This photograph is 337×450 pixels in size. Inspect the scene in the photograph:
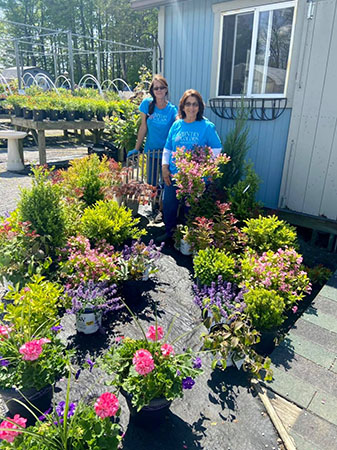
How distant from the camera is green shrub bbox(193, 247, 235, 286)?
9.41 feet

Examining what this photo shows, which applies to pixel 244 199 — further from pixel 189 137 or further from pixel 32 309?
pixel 32 309

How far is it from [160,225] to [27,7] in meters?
44.6

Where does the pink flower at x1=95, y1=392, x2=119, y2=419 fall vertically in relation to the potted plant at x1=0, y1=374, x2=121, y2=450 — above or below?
above

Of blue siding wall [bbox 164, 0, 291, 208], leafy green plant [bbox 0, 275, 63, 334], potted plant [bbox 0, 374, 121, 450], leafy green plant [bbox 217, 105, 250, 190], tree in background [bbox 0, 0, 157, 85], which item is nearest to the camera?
potted plant [bbox 0, 374, 121, 450]

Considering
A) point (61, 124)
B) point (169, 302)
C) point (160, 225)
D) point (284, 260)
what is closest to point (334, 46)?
point (284, 260)

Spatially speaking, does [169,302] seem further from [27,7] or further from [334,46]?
[27,7]

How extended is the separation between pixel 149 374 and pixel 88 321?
2.96 feet

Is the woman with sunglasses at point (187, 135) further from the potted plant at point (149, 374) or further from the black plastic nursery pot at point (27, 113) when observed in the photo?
the black plastic nursery pot at point (27, 113)

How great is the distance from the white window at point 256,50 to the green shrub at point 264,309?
306 centimetres

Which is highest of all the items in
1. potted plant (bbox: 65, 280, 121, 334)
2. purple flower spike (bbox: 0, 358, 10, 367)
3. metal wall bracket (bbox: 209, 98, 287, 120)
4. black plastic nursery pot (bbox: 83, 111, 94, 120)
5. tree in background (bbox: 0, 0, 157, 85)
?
tree in background (bbox: 0, 0, 157, 85)

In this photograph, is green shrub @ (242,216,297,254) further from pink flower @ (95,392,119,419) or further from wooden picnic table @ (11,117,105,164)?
wooden picnic table @ (11,117,105,164)

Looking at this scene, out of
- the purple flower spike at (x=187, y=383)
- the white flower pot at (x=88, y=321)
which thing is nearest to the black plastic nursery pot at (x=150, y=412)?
the purple flower spike at (x=187, y=383)

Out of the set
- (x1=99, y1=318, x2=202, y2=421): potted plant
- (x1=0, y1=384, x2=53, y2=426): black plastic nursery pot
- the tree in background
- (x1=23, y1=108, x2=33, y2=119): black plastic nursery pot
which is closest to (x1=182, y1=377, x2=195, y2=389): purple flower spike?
(x1=99, y1=318, x2=202, y2=421): potted plant

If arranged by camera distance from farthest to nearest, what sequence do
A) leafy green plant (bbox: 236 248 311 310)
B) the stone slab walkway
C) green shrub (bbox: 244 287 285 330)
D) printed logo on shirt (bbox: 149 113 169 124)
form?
printed logo on shirt (bbox: 149 113 169 124)
leafy green plant (bbox: 236 248 311 310)
green shrub (bbox: 244 287 285 330)
the stone slab walkway
